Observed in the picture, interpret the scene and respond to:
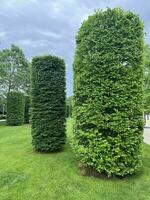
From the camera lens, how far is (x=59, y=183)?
5.74 m

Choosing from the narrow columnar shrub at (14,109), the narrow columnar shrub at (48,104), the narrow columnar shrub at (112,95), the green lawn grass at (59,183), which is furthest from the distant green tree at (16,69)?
the narrow columnar shrub at (112,95)

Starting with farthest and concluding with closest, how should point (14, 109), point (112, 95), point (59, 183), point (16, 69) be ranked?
point (16, 69), point (14, 109), point (112, 95), point (59, 183)

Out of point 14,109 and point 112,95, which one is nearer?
point 112,95

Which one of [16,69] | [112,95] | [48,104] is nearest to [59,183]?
[112,95]

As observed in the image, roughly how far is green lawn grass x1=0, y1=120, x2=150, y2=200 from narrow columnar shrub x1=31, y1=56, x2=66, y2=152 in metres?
0.64

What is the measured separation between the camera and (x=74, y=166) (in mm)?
6645

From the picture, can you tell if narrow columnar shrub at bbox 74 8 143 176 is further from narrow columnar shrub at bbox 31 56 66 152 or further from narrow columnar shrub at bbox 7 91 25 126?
narrow columnar shrub at bbox 7 91 25 126

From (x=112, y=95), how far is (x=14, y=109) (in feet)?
49.9

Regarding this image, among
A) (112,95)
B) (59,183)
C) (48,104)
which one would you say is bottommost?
(59,183)

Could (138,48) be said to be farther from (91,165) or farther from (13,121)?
(13,121)

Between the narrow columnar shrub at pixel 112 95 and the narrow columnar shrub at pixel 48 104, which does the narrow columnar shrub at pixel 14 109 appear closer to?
the narrow columnar shrub at pixel 48 104

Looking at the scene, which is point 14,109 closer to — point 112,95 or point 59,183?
point 59,183

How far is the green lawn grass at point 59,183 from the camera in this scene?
526 centimetres

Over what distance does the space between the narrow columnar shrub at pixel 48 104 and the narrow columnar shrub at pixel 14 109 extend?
40.4 ft
